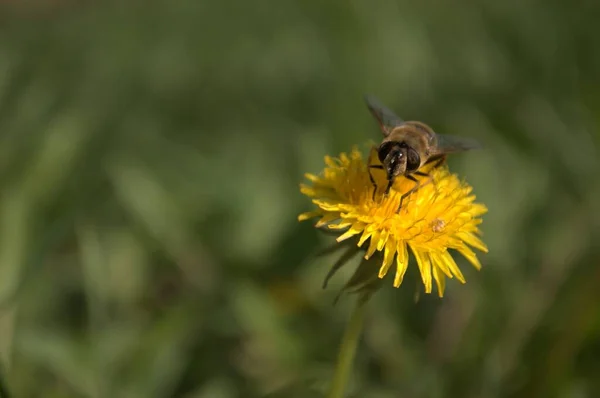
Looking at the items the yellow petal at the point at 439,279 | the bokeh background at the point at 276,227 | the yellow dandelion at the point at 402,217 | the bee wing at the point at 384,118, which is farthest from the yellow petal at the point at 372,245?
the bokeh background at the point at 276,227

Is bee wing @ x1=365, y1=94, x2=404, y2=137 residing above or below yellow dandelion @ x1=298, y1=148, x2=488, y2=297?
above

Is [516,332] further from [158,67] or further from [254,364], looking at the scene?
[158,67]

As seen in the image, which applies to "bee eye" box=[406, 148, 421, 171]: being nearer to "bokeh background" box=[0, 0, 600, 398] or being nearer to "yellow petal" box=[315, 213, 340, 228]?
"yellow petal" box=[315, 213, 340, 228]

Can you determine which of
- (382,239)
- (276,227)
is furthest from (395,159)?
(276,227)

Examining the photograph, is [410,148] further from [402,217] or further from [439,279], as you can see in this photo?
[439,279]

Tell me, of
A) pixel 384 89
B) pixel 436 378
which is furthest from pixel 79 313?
pixel 384 89

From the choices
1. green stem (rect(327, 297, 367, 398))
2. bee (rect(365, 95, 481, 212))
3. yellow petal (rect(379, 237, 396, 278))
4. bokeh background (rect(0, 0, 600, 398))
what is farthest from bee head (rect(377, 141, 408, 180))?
bokeh background (rect(0, 0, 600, 398))
